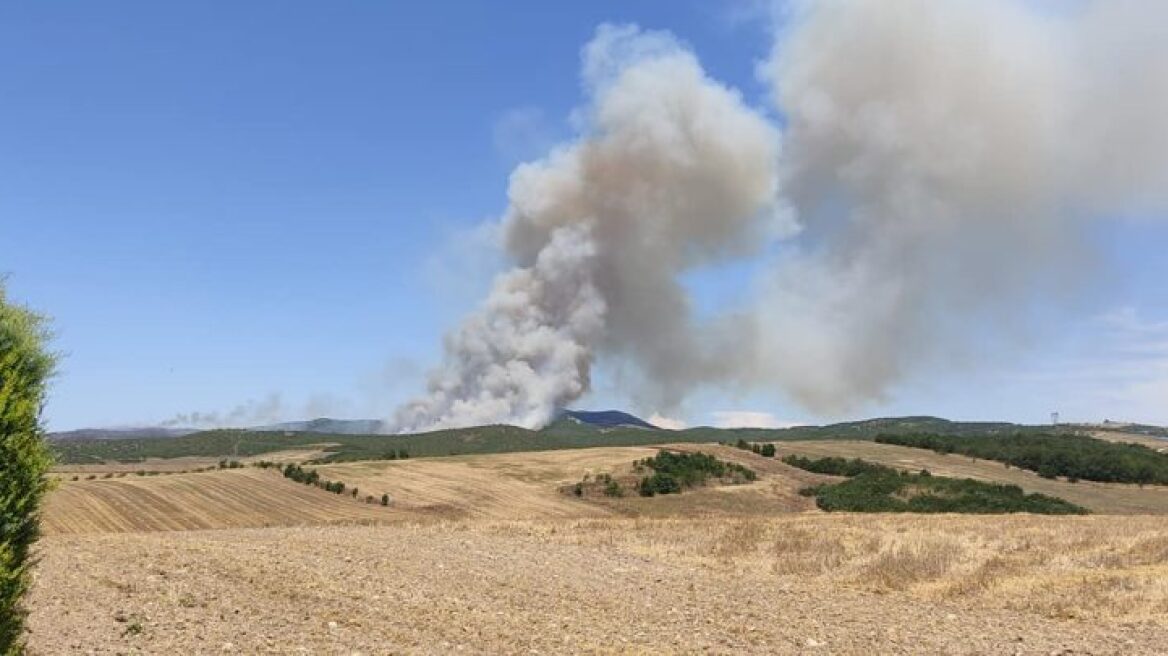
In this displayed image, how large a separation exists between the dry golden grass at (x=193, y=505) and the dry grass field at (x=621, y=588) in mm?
2692

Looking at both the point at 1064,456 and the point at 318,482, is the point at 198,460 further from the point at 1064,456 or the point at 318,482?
the point at 1064,456

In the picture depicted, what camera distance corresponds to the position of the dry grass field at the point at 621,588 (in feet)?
51.1

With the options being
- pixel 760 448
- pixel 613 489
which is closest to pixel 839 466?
pixel 760 448

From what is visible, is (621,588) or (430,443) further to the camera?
(430,443)

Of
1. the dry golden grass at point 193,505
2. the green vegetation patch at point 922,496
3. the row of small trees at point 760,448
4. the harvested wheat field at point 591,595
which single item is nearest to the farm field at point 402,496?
the dry golden grass at point 193,505

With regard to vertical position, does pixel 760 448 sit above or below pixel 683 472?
above

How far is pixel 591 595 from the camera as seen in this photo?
21312 mm

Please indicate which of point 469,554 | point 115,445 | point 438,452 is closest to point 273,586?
point 469,554

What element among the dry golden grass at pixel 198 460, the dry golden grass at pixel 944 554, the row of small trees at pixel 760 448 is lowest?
the dry golden grass at pixel 198 460

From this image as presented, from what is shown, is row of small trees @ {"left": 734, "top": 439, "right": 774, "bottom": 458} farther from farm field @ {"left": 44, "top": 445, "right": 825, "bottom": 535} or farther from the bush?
the bush

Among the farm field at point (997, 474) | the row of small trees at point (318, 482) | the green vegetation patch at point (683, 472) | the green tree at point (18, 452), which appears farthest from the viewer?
the farm field at point (997, 474)

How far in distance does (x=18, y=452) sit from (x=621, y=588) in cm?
1580

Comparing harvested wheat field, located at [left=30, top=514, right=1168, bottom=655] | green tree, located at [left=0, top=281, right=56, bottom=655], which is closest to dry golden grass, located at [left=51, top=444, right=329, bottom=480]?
harvested wheat field, located at [left=30, top=514, right=1168, bottom=655]

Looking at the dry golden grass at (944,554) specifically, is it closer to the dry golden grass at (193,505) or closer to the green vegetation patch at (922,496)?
the dry golden grass at (193,505)
